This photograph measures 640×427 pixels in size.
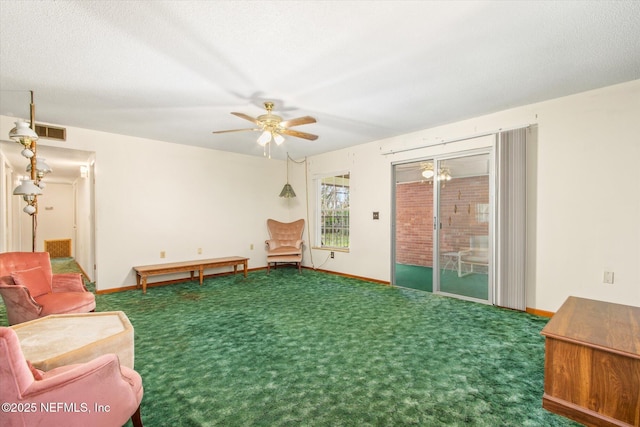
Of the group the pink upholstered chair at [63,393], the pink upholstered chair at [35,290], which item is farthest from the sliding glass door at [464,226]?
the pink upholstered chair at [35,290]

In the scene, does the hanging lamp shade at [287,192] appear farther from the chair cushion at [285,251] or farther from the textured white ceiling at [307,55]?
the textured white ceiling at [307,55]

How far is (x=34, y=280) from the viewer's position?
291 centimetres

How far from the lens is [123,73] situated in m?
2.75

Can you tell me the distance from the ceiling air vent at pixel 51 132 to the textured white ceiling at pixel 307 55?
300mm

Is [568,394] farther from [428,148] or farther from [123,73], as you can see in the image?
[123,73]

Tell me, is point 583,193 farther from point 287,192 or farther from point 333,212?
point 287,192

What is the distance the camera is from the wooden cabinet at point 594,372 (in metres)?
1.60

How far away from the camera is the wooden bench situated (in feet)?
15.1

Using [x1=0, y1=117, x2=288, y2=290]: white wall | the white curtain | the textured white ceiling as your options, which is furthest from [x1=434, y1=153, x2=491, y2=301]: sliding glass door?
[x1=0, y1=117, x2=288, y2=290]: white wall

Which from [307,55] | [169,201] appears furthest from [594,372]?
[169,201]

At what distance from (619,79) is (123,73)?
4.80 m

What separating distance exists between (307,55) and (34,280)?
3.40 metres

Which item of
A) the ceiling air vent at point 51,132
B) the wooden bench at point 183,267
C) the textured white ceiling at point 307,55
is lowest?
the wooden bench at point 183,267

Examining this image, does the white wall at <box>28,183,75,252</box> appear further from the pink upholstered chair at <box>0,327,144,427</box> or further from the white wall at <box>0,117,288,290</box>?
the pink upholstered chair at <box>0,327,144,427</box>
